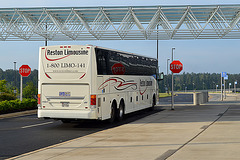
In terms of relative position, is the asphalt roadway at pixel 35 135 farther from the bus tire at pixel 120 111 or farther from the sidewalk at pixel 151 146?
the sidewalk at pixel 151 146

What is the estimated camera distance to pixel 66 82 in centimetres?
1667

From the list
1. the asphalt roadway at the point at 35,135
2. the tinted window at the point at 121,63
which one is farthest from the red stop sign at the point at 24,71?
the asphalt roadway at the point at 35,135

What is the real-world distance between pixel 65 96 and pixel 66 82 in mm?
583

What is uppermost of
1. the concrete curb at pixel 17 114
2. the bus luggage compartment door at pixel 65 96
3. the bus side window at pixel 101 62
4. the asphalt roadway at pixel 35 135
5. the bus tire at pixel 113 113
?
the bus side window at pixel 101 62

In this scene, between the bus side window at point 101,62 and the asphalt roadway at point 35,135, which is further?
the bus side window at point 101,62

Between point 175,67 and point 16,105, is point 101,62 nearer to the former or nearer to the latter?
point 16,105

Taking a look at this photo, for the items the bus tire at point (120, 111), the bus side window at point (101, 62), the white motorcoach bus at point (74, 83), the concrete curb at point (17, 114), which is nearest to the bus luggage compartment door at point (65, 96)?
the white motorcoach bus at point (74, 83)

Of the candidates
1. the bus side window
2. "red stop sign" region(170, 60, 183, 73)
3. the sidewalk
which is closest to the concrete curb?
the bus side window

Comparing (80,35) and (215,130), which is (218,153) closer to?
(215,130)

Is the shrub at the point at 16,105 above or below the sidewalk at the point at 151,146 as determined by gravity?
above

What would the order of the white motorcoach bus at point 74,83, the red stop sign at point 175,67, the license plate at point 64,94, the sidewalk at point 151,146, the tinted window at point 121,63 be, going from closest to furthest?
1. the sidewalk at point 151,146
2. the white motorcoach bus at point 74,83
3. the license plate at point 64,94
4. the tinted window at point 121,63
5. the red stop sign at point 175,67

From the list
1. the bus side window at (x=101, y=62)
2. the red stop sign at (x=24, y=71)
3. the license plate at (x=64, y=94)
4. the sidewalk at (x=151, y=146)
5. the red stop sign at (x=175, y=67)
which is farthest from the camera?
the red stop sign at (x=24, y=71)

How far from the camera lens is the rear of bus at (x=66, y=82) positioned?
16484 millimetres

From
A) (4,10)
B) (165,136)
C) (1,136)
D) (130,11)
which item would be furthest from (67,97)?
(4,10)
